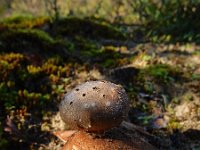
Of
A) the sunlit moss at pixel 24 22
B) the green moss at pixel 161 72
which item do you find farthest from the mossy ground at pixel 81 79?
the sunlit moss at pixel 24 22

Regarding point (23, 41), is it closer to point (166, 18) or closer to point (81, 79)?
point (81, 79)

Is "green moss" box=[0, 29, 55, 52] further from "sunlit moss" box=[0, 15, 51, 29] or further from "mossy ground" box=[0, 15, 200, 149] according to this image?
"sunlit moss" box=[0, 15, 51, 29]

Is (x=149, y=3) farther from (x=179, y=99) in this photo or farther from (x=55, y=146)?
(x=55, y=146)

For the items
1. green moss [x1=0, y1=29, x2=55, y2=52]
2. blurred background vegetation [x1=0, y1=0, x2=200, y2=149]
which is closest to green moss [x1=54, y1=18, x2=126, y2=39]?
blurred background vegetation [x1=0, y1=0, x2=200, y2=149]

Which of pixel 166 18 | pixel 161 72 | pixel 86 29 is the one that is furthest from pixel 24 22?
pixel 161 72

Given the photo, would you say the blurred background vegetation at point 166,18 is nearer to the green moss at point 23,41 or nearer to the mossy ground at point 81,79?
the mossy ground at point 81,79

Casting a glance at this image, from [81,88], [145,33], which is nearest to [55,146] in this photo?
[81,88]
